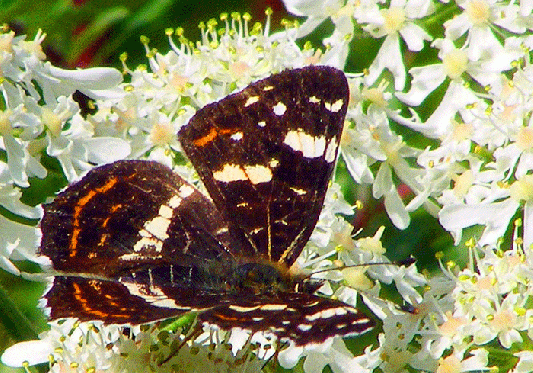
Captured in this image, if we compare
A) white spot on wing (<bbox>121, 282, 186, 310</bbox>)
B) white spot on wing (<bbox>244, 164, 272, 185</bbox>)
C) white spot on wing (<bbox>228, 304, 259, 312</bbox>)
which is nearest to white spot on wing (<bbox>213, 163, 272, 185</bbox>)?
white spot on wing (<bbox>244, 164, 272, 185</bbox>)

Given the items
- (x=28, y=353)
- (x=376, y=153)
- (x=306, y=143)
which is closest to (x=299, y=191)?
(x=306, y=143)

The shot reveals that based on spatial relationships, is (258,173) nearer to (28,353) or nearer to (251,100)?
(251,100)

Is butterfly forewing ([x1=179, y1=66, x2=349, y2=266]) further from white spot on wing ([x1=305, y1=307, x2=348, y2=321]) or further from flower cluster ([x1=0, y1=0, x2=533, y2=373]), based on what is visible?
white spot on wing ([x1=305, y1=307, x2=348, y2=321])

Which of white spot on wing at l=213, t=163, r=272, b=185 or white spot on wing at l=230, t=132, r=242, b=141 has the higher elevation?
white spot on wing at l=230, t=132, r=242, b=141

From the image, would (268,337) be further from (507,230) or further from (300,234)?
(507,230)

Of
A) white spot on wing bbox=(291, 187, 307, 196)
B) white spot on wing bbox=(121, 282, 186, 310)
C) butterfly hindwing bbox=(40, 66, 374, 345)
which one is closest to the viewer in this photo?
white spot on wing bbox=(121, 282, 186, 310)

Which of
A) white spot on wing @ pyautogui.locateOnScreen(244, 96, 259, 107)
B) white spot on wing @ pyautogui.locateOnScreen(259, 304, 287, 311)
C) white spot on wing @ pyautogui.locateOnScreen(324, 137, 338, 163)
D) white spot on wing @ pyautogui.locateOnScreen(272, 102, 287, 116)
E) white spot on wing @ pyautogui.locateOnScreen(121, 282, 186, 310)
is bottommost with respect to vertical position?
white spot on wing @ pyautogui.locateOnScreen(121, 282, 186, 310)

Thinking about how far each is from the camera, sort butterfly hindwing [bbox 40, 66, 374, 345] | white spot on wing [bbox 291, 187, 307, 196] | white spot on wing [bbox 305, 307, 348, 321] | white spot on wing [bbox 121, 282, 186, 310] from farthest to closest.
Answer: white spot on wing [bbox 291, 187, 307, 196], butterfly hindwing [bbox 40, 66, 374, 345], white spot on wing [bbox 121, 282, 186, 310], white spot on wing [bbox 305, 307, 348, 321]
